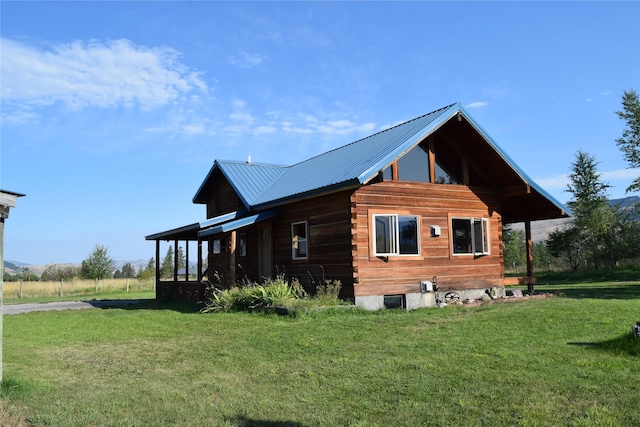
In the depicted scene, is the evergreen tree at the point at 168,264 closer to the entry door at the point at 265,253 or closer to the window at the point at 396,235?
the entry door at the point at 265,253

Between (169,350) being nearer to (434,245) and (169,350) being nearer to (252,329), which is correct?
(252,329)

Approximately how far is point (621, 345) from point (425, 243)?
823 cm

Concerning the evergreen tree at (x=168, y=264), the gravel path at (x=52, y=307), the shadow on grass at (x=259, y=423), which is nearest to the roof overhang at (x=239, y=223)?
the gravel path at (x=52, y=307)

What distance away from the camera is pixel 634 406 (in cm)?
516

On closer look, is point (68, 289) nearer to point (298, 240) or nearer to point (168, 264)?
point (298, 240)

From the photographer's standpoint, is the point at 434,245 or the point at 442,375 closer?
the point at 442,375

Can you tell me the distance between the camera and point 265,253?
63.2ft

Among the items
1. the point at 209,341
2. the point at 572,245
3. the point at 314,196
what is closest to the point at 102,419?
the point at 209,341

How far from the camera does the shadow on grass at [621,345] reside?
745 cm

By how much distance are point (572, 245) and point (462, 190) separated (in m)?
30.4

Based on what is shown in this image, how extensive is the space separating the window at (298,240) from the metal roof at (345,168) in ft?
3.35

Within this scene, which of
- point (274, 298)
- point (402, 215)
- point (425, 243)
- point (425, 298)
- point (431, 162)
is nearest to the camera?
point (274, 298)

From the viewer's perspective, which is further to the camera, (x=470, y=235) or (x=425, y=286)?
(x=470, y=235)

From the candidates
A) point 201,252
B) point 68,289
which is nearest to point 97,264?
point 68,289
